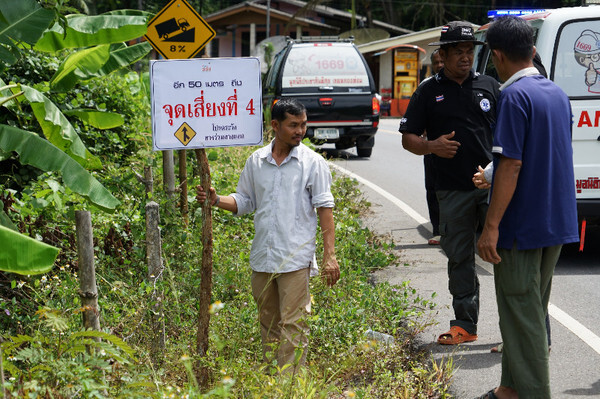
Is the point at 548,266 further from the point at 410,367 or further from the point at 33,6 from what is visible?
the point at 33,6

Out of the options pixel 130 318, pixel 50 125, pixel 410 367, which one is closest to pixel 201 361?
pixel 130 318

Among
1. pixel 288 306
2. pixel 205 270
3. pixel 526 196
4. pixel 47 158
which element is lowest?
pixel 288 306

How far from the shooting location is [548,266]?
14.4 ft

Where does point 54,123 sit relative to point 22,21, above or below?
below

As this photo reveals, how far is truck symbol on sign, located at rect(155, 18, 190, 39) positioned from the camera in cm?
737

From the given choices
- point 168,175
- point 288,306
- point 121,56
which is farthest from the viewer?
point 168,175

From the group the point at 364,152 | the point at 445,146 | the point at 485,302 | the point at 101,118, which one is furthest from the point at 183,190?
the point at 364,152

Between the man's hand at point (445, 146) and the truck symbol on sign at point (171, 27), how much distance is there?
281 cm

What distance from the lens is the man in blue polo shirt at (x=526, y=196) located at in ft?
13.8

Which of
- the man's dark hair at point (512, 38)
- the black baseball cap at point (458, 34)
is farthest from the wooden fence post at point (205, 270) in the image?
the black baseball cap at point (458, 34)

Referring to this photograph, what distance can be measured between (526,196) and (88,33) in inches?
166

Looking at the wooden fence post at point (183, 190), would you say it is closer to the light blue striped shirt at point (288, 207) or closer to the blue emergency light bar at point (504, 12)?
the light blue striped shirt at point (288, 207)

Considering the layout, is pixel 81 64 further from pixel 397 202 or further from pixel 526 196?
pixel 397 202

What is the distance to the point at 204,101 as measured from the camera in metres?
4.77
